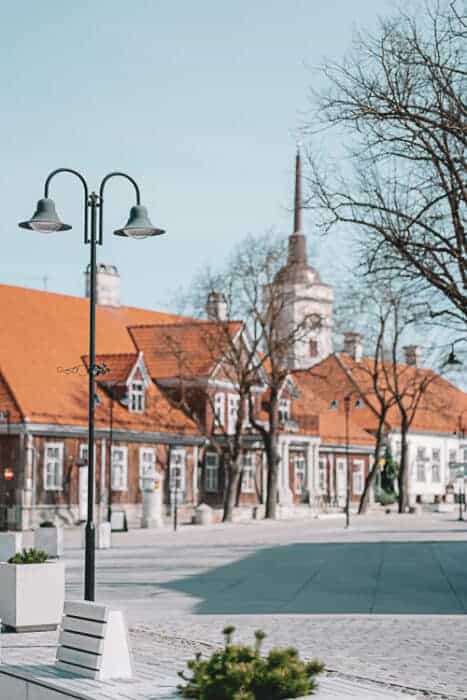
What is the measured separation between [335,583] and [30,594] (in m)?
9.72

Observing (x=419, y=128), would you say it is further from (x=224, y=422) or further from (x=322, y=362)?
(x=322, y=362)

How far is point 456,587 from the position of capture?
23.8m

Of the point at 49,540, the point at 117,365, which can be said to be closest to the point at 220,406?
the point at 117,365

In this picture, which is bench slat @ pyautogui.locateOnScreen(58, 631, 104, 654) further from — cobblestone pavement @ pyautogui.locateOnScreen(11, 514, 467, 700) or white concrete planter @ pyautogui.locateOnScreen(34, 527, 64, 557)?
white concrete planter @ pyautogui.locateOnScreen(34, 527, 64, 557)

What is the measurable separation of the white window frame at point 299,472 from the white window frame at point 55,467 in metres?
21.7

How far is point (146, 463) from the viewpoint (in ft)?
183

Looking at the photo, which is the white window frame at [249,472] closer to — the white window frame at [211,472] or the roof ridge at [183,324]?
the white window frame at [211,472]

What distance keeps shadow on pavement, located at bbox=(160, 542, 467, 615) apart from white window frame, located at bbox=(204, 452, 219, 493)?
26.8 m

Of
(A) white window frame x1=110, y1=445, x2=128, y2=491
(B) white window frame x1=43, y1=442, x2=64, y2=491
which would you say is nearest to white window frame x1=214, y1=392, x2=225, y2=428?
(A) white window frame x1=110, y1=445, x2=128, y2=491

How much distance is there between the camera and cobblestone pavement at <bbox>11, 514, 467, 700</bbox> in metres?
13.7

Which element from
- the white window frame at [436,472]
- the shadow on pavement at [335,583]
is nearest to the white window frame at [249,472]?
the white window frame at [436,472]

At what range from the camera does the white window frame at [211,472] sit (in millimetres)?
61312

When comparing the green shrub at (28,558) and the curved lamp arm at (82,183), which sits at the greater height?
the curved lamp arm at (82,183)

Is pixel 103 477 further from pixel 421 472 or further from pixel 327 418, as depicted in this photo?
pixel 421 472
